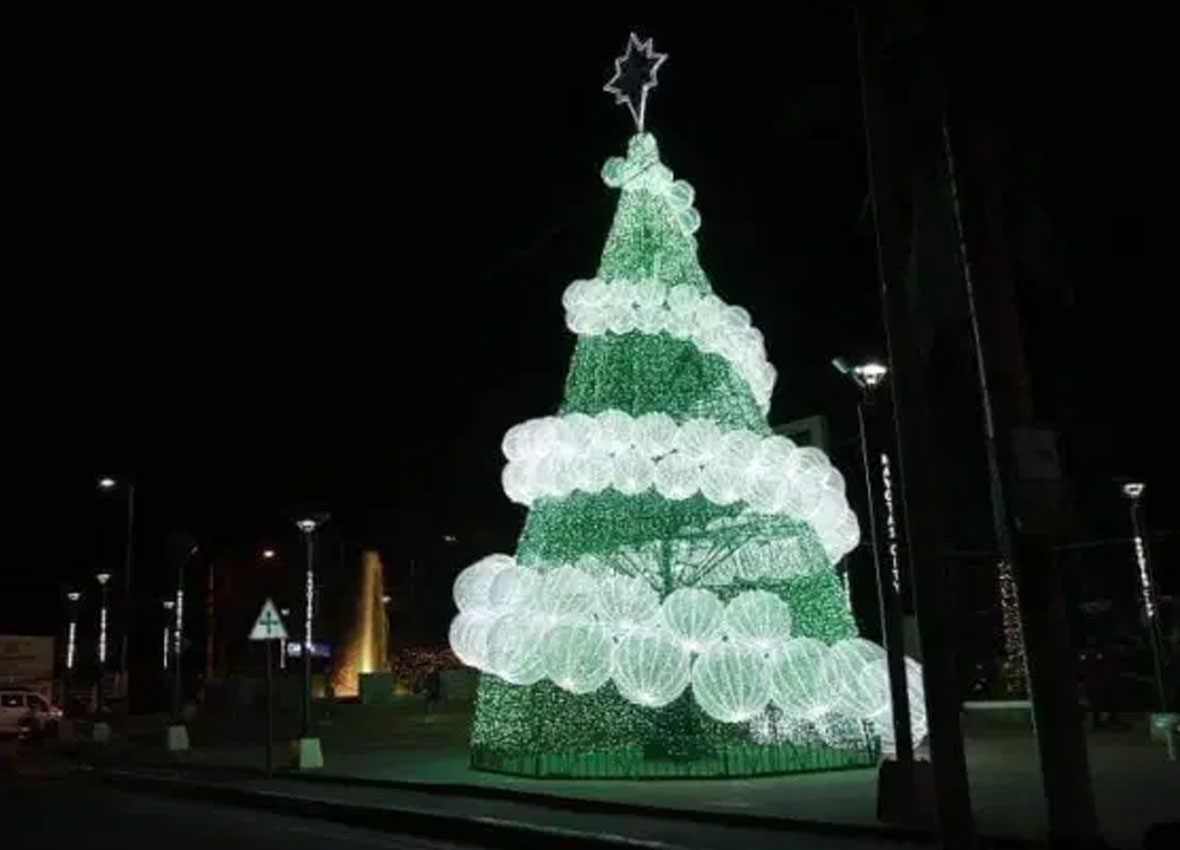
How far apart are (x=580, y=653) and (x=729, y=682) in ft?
6.42

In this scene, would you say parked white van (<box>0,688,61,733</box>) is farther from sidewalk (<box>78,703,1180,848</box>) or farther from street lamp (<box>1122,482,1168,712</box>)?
street lamp (<box>1122,482,1168,712</box>)

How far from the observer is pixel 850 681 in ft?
56.4

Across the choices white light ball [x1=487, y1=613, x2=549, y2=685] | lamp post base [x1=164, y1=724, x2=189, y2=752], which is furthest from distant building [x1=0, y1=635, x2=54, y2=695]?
white light ball [x1=487, y1=613, x2=549, y2=685]

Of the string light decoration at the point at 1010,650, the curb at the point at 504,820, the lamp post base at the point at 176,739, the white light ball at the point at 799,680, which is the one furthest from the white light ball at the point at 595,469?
the lamp post base at the point at 176,739

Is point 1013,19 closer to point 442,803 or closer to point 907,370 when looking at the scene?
point 907,370

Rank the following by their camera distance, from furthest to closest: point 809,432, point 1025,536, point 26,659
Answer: point 26,659
point 809,432
point 1025,536

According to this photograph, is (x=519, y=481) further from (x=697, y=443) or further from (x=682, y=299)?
(x=682, y=299)

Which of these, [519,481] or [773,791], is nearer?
[773,791]

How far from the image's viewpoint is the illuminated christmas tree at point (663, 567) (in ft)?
56.4

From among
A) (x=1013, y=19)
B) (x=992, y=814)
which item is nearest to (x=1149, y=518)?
(x=992, y=814)

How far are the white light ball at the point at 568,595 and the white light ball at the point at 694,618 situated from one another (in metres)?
1.03

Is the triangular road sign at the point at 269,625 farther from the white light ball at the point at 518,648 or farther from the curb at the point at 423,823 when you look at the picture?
the white light ball at the point at 518,648

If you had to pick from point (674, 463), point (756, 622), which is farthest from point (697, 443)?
point (756, 622)

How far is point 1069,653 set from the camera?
9453mm
